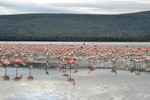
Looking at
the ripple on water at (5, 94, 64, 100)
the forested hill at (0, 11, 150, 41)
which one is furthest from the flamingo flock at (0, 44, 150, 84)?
the forested hill at (0, 11, 150, 41)

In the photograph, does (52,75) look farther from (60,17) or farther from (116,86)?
(60,17)

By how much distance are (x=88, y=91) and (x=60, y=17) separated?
16998 cm

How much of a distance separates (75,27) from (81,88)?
156 metres

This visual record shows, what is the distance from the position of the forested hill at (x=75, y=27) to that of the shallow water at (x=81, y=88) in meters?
129

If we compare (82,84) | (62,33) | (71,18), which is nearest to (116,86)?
(82,84)

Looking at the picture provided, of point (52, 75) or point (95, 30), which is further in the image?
point (95, 30)

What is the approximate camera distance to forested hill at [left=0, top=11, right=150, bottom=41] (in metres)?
154

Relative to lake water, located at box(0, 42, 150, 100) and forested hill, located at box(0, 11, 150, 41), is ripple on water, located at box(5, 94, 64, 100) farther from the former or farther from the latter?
forested hill, located at box(0, 11, 150, 41)

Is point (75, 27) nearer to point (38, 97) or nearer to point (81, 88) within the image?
point (81, 88)

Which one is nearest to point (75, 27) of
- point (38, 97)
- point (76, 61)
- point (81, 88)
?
point (76, 61)

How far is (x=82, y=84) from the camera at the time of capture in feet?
54.5

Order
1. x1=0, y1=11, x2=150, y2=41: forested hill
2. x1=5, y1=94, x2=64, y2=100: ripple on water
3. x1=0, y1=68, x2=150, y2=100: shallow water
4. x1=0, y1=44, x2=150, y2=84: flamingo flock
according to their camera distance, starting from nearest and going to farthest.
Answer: x1=5, y1=94, x2=64, y2=100: ripple on water < x1=0, y1=68, x2=150, y2=100: shallow water < x1=0, y1=44, x2=150, y2=84: flamingo flock < x1=0, y1=11, x2=150, y2=41: forested hill

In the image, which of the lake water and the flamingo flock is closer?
the lake water

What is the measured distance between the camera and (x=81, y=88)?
15.5m
